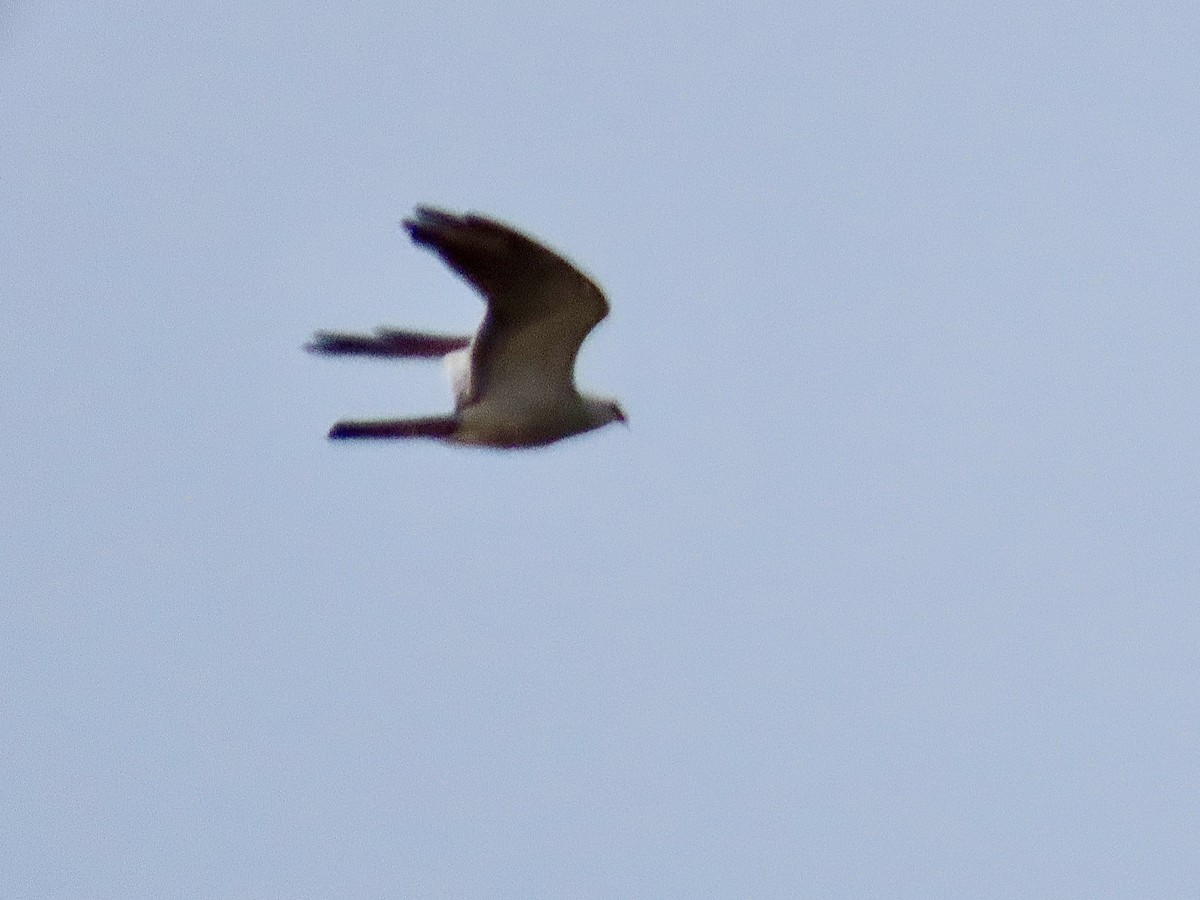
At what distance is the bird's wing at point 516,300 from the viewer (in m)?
14.0

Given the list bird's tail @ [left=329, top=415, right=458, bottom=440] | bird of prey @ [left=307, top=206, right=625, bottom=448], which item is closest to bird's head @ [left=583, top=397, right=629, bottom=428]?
bird of prey @ [left=307, top=206, right=625, bottom=448]

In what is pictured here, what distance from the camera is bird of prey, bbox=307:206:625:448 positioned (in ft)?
46.1

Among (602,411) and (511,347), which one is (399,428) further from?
(602,411)

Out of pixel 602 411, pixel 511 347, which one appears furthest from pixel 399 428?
pixel 602 411

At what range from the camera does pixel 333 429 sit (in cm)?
1452

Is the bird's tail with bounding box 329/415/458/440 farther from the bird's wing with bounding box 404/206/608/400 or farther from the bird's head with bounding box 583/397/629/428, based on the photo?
the bird's head with bounding box 583/397/629/428

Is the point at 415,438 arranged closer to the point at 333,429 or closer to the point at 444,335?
the point at 333,429

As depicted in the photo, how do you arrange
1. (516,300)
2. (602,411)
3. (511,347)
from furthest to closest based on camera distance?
(602,411)
(511,347)
(516,300)

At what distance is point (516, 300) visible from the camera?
14.6 meters

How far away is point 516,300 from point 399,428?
1010 mm

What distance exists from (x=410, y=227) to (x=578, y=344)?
5.02 feet

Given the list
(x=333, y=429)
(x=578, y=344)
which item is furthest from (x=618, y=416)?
(x=333, y=429)

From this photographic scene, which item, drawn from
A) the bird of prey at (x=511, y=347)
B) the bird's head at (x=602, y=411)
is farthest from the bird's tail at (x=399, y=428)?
the bird's head at (x=602, y=411)

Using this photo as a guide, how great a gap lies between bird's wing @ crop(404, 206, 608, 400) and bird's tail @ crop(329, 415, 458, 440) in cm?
26
